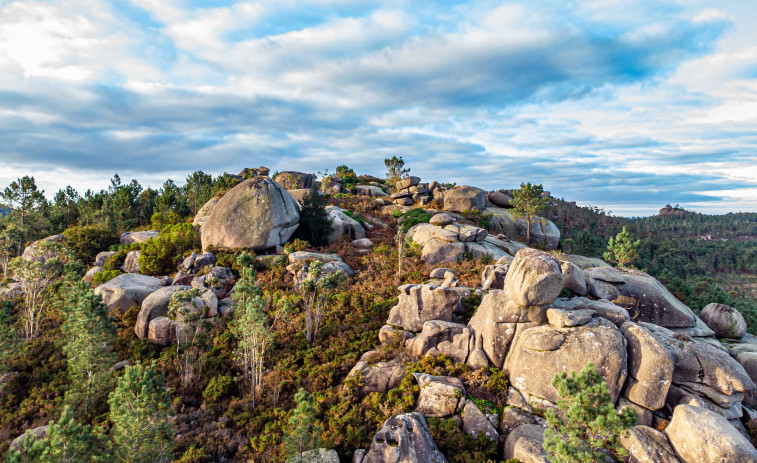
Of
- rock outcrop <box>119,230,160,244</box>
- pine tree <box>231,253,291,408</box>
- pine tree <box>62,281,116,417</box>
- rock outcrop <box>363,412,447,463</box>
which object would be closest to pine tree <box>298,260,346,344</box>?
pine tree <box>231,253,291,408</box>

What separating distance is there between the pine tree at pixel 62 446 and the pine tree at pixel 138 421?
0.69 metres

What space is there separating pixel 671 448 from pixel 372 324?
1623cm

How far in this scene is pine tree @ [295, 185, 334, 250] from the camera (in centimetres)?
3925

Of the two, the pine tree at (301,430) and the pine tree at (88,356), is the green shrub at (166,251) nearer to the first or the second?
the pine tree at (88,356)

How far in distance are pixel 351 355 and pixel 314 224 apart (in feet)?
68.7

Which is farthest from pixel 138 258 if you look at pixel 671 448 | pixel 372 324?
pixel 671 448

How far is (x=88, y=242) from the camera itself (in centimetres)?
4159

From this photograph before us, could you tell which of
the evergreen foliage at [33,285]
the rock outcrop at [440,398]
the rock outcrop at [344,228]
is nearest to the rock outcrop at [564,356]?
the rock outcrop at [440,398]

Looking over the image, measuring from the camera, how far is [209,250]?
114 ft

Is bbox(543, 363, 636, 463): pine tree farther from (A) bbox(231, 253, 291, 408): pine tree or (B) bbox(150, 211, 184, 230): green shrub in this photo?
(B) bbox(150, 211, 184, 230): green shrub

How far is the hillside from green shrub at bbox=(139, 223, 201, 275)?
21 cm

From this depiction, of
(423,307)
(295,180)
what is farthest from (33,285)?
(295,180)

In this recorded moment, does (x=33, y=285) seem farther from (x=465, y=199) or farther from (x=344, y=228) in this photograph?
(x=465, y=199)

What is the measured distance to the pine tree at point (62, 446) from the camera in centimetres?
1041
